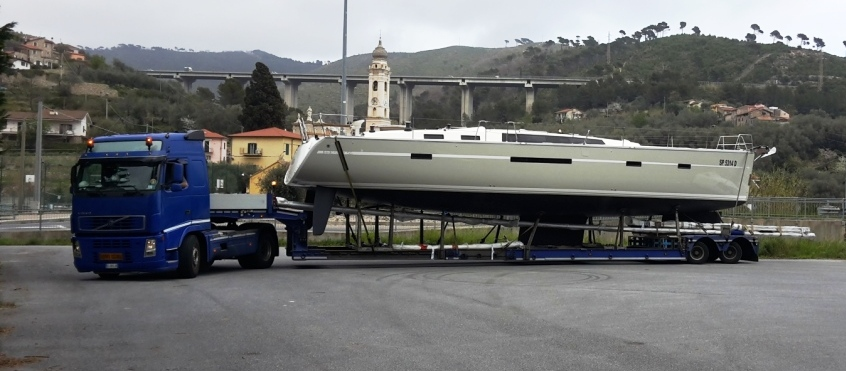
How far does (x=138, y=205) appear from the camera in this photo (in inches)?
658

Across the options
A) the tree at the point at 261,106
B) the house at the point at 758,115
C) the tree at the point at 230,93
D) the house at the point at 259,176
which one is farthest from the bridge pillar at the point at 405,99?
the house at the point at 758,115

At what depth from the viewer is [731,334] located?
10.4 meters

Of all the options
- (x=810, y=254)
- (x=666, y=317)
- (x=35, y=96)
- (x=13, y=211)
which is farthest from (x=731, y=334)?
(x=35, y=96)

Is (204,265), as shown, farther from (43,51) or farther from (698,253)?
(43,51)

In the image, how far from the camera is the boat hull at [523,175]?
2036 cm

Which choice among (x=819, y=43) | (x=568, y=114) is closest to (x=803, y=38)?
(x=819, y=43)

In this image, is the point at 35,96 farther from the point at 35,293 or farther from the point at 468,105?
the point at 35,293

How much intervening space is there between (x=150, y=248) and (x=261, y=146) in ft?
132

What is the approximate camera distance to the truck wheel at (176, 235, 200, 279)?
1736cm

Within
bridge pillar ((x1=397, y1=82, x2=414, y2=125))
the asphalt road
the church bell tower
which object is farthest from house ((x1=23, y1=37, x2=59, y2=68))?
Answer: the asphalt road

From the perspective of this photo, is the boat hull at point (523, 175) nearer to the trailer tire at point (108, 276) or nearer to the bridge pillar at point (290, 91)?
the trailer tire at point (108, 276)

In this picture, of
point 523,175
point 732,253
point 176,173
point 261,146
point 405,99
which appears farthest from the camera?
point 405,99

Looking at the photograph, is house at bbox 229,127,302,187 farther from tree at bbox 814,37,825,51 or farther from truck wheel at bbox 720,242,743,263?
tree at bbox 814,37,825,51

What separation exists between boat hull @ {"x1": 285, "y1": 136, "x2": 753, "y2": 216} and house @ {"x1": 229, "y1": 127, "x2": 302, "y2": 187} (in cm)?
3312
